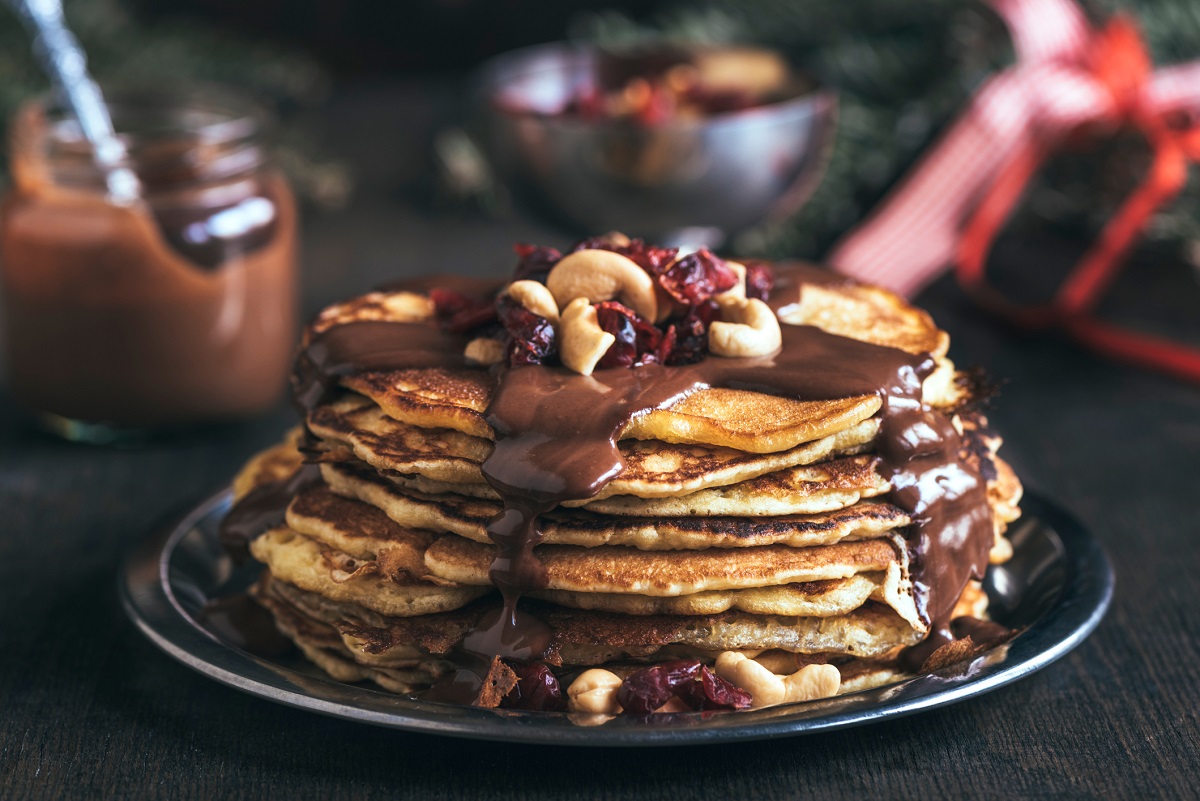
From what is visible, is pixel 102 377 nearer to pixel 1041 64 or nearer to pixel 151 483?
pixel 151 483

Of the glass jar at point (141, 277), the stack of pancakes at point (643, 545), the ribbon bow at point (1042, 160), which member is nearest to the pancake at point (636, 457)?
the stack of pancakes at point (643, 545)

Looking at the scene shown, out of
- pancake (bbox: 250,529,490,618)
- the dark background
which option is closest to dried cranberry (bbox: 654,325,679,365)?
pancake (bbox: 250,529,490,618)

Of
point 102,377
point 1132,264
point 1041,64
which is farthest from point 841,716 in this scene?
point 1132,264

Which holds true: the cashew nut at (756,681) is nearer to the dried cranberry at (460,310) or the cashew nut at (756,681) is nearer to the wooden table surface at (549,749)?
the wooden table surface at (549,749)

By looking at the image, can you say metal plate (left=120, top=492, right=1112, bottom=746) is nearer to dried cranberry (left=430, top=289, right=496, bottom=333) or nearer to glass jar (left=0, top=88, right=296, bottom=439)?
dried cranberry (left=430, top=289, right=496, bottom=333)

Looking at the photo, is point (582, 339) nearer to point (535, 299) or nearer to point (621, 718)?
point (535, 299)
